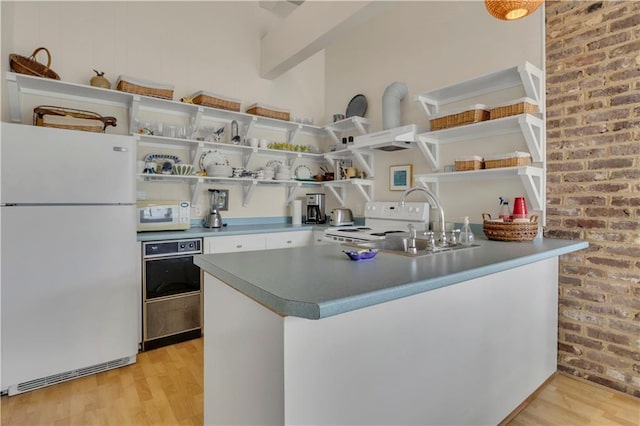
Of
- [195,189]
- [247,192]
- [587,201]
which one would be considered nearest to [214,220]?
[195,189]

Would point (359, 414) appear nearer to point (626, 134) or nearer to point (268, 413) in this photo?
point (268, 413)

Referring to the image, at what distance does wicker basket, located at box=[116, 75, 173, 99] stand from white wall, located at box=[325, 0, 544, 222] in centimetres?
198

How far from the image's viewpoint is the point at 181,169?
9.87 feet

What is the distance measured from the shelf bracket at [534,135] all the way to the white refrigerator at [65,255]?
262 cm

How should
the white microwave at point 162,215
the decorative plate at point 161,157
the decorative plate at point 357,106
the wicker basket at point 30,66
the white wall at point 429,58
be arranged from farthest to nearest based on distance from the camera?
the decorative plate at point 357,106, the decorative plate at point 161,157, the white microwave at point 162,215, the white wall at point 429,58, the wicker basket at point 30,66

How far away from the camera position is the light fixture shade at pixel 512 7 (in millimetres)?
1309

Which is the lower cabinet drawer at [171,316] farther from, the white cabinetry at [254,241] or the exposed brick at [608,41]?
the exposed brick at [608,41]

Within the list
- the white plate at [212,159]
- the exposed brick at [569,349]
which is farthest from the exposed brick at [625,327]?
the white plate at [212,159]

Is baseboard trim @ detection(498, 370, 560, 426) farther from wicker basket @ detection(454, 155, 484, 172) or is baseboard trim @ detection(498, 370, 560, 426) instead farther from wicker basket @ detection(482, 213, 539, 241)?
wicker basket @ detection(454, 155, 484, 172)

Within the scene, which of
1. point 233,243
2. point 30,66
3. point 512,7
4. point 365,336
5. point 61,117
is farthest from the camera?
point 233,243

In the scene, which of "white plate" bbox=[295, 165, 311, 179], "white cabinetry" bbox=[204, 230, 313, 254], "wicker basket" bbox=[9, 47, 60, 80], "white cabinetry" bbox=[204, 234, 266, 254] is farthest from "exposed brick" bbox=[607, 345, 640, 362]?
"wicker basket" bbox=[9, 47, 60, 80]

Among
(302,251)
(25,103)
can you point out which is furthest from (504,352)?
(25,103)

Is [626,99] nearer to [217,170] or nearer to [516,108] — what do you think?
[516,108]

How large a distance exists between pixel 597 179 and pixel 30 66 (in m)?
3.79
